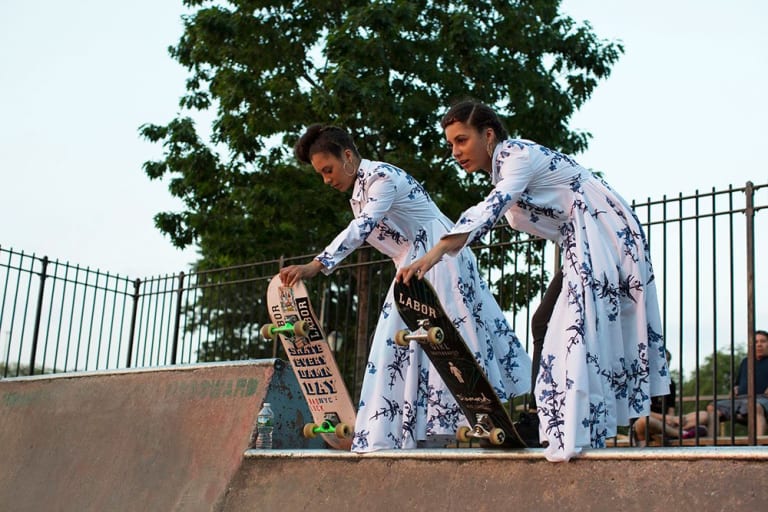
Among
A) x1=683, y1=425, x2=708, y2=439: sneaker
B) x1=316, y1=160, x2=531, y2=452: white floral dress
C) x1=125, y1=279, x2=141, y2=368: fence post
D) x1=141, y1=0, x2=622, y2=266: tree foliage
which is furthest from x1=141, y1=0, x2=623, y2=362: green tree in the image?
x1=316, y1=160, x2=531, y2=452: white floral dress

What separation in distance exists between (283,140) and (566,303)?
42.6ft

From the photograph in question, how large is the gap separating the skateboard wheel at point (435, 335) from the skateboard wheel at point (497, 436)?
474mm

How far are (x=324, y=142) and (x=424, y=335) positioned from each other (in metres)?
1.54

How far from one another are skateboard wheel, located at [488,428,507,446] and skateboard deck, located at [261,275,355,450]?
1.21 metres

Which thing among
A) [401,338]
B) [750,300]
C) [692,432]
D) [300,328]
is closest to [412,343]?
[300,328]

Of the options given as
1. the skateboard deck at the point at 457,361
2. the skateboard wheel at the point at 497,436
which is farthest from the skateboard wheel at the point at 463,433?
the skateboard wheel at the point at 497,436

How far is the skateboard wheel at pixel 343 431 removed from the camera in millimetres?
4875

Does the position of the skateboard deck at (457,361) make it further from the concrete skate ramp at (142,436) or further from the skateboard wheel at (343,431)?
the concrete skate ramp at (142,436)

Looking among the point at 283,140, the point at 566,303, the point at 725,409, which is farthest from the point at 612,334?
the point at 283,140

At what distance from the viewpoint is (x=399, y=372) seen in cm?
470

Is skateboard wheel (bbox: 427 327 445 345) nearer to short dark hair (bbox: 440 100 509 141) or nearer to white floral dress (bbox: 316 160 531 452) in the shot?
white floral dress (bbox: 316 160 531 452)

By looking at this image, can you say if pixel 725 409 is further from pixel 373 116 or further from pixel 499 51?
pixel 499 51

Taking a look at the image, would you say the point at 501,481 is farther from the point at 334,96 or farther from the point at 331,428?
the point at 334,96

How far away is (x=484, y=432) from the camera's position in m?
3.95
